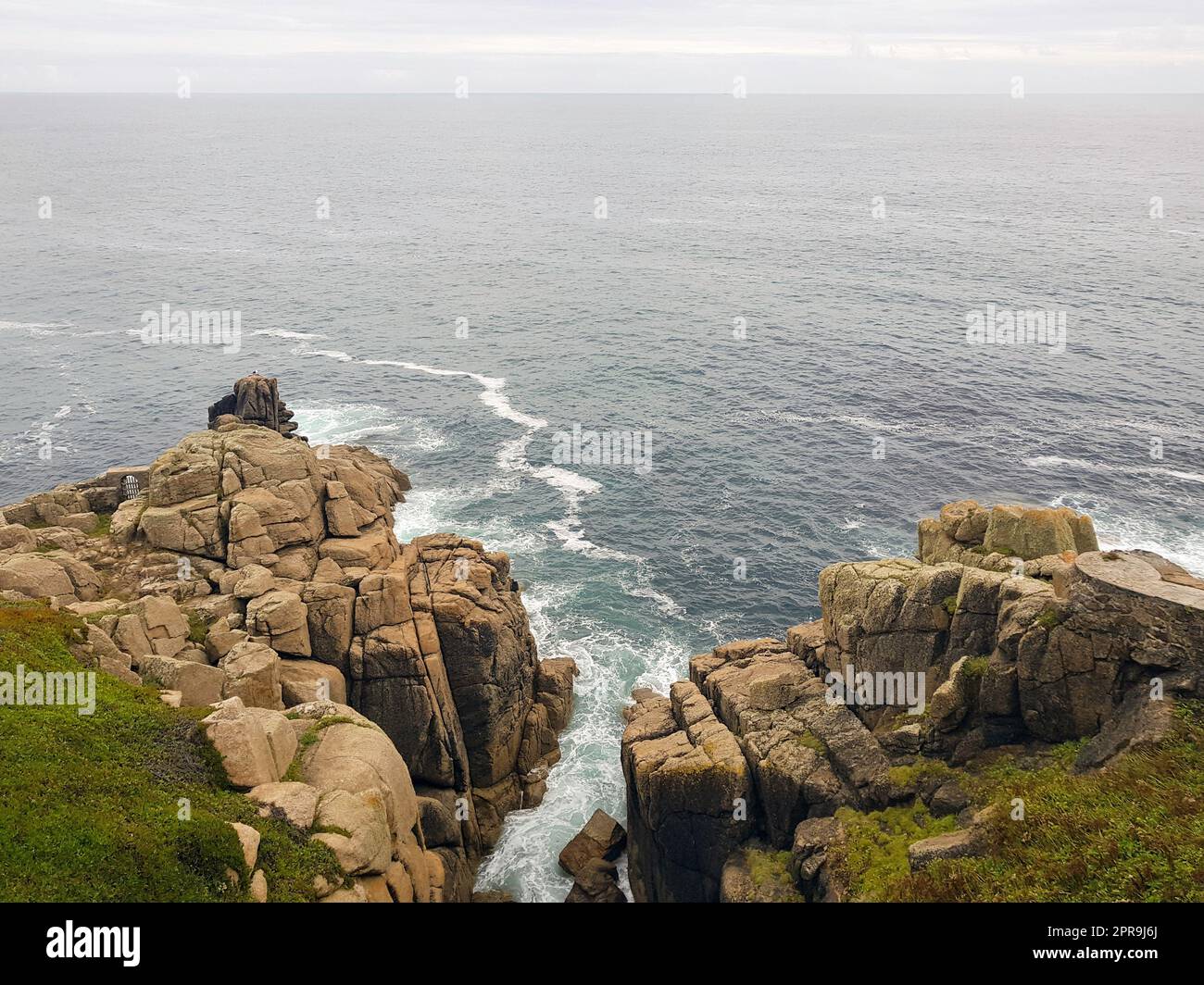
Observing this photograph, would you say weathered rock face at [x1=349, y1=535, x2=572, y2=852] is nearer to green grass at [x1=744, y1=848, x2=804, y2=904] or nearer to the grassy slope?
green grass at [x1=744, y1=848, x2=804, y2=904]

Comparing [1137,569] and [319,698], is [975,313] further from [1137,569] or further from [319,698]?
[319,698]

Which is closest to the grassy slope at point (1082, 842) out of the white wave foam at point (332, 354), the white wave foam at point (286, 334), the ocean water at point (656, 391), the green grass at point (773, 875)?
the green grass at point (773, 875)

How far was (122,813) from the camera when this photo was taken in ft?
94.2

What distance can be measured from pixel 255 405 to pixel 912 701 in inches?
2360

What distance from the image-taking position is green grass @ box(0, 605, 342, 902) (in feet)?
85.7

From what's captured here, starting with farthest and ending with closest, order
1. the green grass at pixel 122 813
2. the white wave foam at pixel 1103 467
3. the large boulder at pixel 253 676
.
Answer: the white wave foam at pixel 1103 467 < the large boulder at pixel 253 676 < the green grass at pixel 122 813

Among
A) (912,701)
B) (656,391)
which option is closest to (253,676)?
(912,701)

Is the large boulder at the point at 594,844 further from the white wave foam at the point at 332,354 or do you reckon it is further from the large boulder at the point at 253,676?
the white wave foam at the point at 332,354

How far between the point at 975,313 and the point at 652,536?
2877 inches

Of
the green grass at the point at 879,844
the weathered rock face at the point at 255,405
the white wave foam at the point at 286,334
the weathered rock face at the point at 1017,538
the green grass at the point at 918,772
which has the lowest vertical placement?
the green grass at the point at 879,844

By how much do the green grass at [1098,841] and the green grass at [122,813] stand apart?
2155 cm

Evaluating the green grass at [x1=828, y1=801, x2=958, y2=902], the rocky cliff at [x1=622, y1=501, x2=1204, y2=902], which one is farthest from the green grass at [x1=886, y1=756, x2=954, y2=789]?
the green grass at [x1=828, y1=801, x2=958, y2=902]

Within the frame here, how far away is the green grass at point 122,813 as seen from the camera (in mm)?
26125
